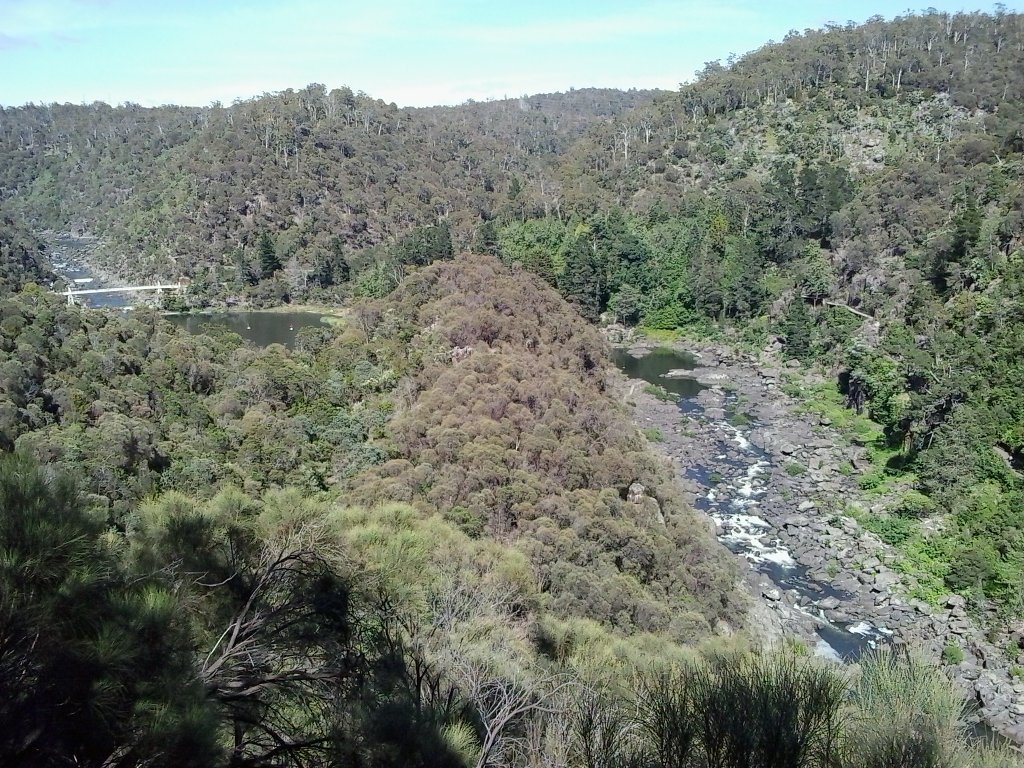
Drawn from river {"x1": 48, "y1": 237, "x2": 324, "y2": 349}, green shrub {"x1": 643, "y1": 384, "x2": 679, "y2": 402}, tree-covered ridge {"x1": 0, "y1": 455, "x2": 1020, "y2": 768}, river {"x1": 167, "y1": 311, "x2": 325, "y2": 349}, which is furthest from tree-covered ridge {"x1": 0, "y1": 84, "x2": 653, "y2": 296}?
tree-covered ridge {"x1": 0, "y1": 455, "x2": 1020, "y2": 768}

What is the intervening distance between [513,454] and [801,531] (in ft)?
33.3

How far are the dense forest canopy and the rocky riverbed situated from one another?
1105 mm

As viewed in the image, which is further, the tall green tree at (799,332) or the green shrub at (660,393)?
the tall green tree at (799,332)

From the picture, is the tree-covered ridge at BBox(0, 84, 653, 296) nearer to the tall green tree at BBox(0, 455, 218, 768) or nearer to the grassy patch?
the grassy patch

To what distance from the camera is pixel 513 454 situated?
54.5 ft

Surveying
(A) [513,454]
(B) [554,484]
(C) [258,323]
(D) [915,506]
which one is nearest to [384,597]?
(B) [554,484]

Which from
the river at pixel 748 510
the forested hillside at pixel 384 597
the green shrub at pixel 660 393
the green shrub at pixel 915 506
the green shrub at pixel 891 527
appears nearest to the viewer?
the forested hillside at pixel 384 597

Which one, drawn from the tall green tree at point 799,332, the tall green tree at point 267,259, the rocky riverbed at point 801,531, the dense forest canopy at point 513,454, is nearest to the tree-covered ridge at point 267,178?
the dense forest canopy at point 513,454

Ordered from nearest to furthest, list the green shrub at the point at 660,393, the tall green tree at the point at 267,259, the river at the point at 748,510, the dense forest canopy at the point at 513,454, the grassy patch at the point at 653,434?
the dense forest canopy at the point at 513,454 < the river at the point at 748,510 < the grassy patch at the point at 653,434 < the green shrub at the point at 660,393 < the tall green tree at the point at 267,259

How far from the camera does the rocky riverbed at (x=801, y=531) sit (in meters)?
15.4

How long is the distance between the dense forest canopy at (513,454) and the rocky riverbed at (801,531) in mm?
1105

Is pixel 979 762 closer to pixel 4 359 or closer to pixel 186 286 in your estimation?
pixel 4 359

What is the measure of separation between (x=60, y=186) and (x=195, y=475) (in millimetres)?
102575

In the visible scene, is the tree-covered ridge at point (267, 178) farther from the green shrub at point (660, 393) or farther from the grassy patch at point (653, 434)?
the grassy patch at point (653, 434)
